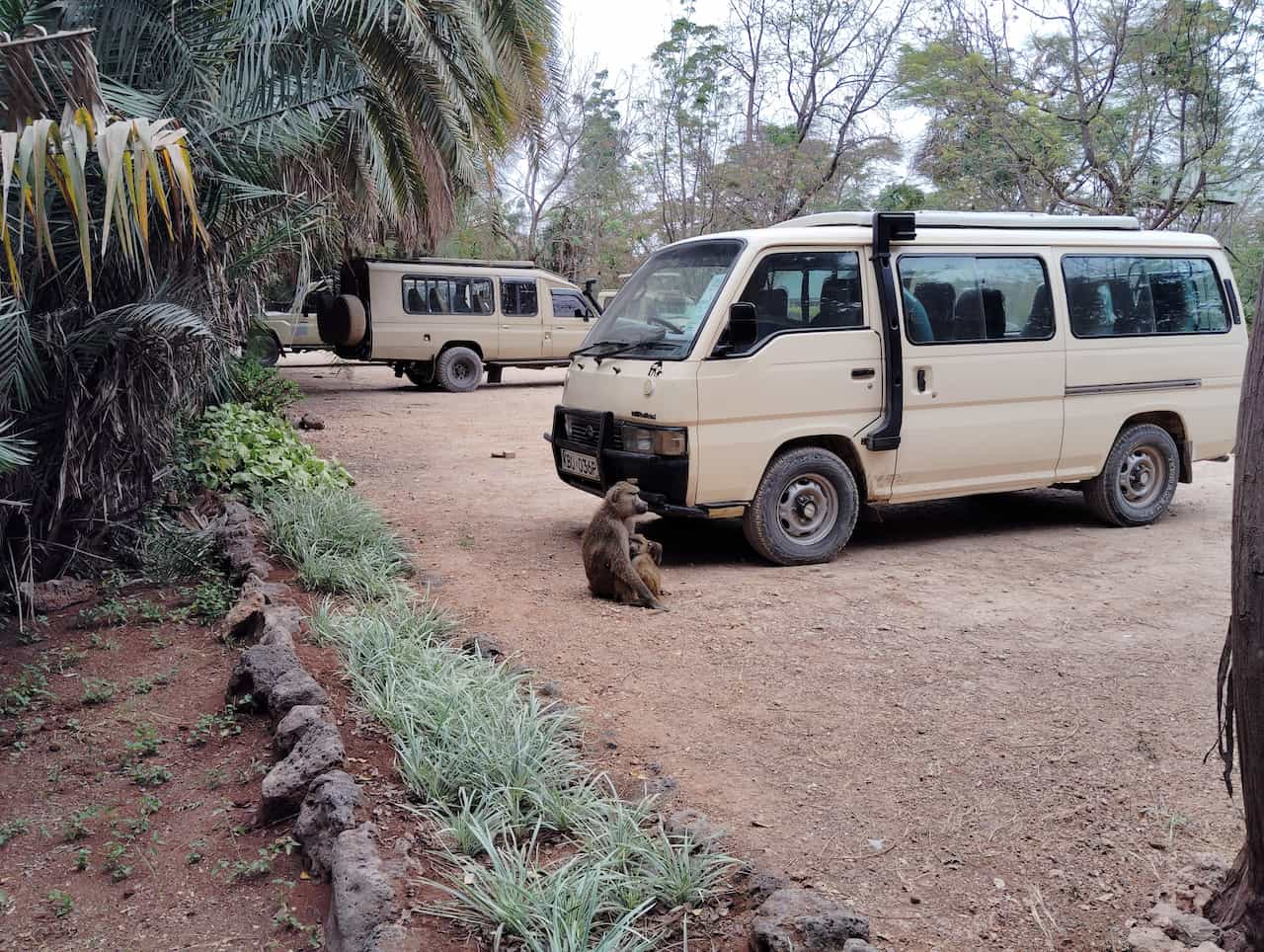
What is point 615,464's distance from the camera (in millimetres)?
6934

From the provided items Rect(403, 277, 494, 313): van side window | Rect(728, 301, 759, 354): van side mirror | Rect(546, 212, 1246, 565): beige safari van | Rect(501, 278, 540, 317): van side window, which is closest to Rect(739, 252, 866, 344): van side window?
Rect(546, 212, 1246, 565): beige safari van

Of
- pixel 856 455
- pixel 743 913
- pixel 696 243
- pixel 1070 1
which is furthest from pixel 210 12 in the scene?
pixel 1070 1

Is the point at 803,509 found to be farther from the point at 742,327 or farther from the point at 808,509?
the point at 742,327

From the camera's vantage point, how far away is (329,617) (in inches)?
205

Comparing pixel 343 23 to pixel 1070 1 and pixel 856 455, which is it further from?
pixel 1070 1

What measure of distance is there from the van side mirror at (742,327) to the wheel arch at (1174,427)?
11.1ft

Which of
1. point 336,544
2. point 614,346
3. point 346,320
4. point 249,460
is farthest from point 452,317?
point 336,544

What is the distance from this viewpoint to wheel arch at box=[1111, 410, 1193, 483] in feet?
26.7

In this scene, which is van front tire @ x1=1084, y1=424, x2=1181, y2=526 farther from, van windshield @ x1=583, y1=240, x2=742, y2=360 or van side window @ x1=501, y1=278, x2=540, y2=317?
van side window @ x1=501, y1=278, x2=540, y2=317

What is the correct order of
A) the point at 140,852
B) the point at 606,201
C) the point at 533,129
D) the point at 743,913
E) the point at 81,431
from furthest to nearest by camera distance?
the point at 606,201, the point at 533,129, the point at 81,431, the point at 140,852, the point at 743,913

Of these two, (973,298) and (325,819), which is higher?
(973,298)

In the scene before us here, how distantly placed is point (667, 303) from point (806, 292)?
0.96m

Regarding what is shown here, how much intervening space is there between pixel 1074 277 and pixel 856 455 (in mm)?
2299

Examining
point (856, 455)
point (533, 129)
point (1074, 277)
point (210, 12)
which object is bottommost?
point (856, 455)
